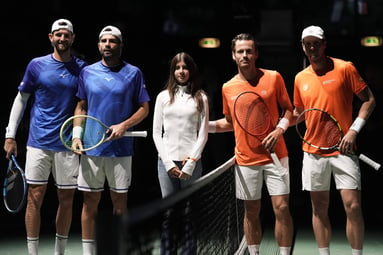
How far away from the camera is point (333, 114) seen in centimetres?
507

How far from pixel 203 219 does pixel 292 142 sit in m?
9.85

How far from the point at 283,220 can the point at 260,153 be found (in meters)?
0.45

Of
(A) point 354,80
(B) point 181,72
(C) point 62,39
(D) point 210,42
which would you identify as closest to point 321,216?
(A) point 354,80

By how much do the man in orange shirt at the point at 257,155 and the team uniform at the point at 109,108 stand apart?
654mm

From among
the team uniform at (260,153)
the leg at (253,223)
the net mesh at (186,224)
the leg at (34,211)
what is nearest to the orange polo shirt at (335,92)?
the team uniform at (260,153)

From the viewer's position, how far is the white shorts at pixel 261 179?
16.9 ft

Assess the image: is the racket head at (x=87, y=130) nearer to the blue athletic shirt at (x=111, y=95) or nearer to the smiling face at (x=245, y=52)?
the blue athletic shirt at (x=111, y=95)

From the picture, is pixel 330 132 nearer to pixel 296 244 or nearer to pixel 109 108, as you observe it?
pixel 109 108

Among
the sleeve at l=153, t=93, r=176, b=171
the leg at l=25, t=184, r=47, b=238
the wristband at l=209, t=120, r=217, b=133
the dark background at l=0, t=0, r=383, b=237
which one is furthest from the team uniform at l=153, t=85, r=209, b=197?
the dark background at l=0, t=0, r=383, b=237

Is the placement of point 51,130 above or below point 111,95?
below

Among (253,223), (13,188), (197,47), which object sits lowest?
(253,223)

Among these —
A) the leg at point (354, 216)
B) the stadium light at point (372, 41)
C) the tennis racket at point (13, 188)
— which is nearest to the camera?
the leg at point (354, 216)

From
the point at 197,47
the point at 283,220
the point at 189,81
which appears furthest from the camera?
the point at 197,47

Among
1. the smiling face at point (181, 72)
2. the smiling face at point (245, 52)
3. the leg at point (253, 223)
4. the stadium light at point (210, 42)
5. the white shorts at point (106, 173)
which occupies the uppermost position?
the stadium light at point (210, 42)
